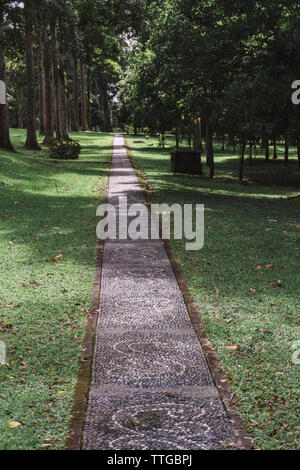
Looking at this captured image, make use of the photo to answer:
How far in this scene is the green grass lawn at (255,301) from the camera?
4195 mm

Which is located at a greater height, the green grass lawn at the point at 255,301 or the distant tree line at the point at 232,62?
the distant tree line at the point at 232,62

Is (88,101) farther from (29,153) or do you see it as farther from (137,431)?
(137,431)

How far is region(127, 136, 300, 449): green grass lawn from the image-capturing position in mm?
4195

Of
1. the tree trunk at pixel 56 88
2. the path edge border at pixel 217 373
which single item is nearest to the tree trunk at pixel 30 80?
the tree trunk at pixel 56 88

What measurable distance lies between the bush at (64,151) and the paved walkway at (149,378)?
2274cm

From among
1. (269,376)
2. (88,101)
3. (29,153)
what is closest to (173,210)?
(269,376)

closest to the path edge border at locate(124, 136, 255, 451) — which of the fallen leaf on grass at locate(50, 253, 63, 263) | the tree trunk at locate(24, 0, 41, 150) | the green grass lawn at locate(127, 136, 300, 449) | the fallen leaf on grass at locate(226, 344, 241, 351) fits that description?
the green grass lawn at locate(127, 136, 300, 449)

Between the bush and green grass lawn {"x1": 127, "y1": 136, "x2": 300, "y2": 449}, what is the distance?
46.7 feet

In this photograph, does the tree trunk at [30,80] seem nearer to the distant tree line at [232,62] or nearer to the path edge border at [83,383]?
the distant tree line at [232,62]

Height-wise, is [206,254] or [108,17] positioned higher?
[108,17]

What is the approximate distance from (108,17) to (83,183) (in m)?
14.3

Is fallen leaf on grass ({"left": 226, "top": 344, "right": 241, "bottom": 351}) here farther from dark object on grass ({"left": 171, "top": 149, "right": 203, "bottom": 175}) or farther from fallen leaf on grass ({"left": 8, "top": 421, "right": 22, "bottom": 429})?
dark object on grass ({"left": 171, "top": 149, "right": 203, "bottom": 175})

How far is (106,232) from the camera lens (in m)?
11.3

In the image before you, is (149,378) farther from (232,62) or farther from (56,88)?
(56,88)
